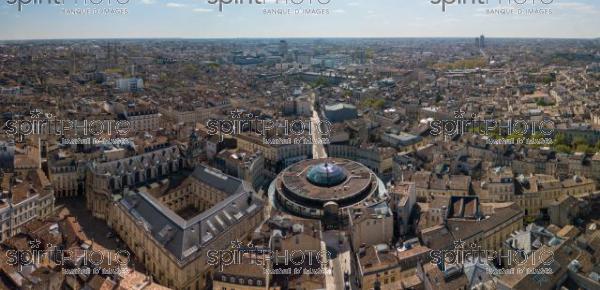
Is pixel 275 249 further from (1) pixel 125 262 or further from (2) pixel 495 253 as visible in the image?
(2) pixel 495 253

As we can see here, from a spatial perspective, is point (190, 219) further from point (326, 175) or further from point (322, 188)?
point (326, 175)

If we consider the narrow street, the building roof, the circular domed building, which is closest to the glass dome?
the circular domed building

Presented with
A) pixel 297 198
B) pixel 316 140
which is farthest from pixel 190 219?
pixel 316 140

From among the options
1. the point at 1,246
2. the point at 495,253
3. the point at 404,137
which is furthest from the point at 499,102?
the point at 1,246

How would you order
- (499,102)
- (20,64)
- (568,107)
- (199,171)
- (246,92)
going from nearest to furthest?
1. (199,171)
2. (568,107)
3. (499,102)
4. (246,92)
5. (20,64)

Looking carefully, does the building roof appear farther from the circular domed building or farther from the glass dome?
the glass dome

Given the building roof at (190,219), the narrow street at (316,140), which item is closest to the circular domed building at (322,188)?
the building roof at (190,219)

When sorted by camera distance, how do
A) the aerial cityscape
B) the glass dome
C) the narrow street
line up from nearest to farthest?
1. the aerial cityscape
2. the glass dome
3. the narrow street
